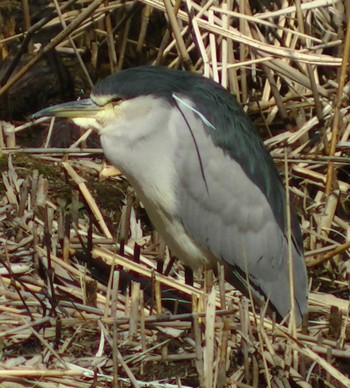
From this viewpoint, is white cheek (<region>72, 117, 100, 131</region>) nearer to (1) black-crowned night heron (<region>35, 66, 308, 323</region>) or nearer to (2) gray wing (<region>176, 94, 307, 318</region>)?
(1) black-crowned night heron (<region>35, 66, 308, 323</region>)

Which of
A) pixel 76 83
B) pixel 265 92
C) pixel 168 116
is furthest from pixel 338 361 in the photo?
pixel 76 83

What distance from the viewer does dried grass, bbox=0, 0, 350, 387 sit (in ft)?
11.6

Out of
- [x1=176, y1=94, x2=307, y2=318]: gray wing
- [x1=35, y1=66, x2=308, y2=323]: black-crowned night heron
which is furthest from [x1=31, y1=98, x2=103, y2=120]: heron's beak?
[x1=176, y1=94, x2=307, y2=318]: gray wing

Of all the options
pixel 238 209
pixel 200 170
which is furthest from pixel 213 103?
pixel 238 209

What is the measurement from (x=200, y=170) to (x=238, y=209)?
0.25m

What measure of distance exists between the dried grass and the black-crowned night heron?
179 millimetres

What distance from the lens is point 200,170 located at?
4.16 m

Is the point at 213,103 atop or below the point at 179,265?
atop

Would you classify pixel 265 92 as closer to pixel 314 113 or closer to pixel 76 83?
pixel 314 113

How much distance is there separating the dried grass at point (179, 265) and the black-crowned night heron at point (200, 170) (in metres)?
0.18

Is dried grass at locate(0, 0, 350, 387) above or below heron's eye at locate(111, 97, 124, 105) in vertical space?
below

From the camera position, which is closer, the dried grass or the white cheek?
the dried grass

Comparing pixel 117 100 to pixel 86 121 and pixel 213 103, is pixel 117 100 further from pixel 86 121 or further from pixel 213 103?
pixel 213 103

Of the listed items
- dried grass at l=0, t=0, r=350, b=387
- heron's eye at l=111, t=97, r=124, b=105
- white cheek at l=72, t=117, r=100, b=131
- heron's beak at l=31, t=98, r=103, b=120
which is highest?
heron's eye at l=111, t=97, r=124, b=105
